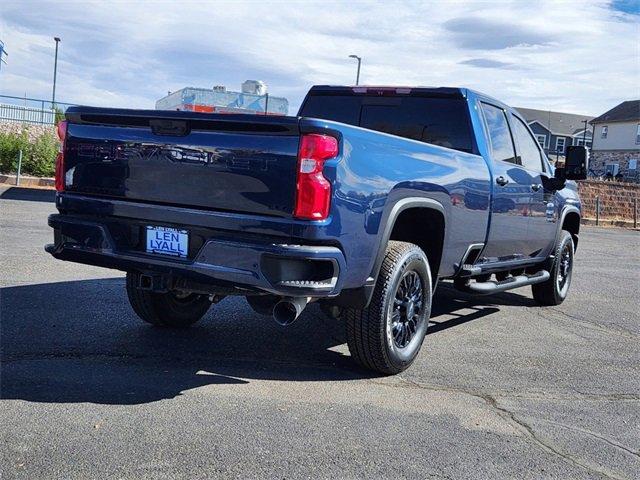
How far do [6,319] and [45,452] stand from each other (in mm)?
2524

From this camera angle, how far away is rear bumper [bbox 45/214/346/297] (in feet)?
12.6

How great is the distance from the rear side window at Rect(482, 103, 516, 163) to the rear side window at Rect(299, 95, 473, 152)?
1.17 feet

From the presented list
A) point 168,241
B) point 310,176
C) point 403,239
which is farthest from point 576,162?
point 168,241

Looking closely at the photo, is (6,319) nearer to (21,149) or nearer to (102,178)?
(102,178)

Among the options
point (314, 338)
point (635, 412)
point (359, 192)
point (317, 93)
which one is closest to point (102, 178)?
point (359, 192)

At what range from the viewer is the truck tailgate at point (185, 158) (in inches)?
153

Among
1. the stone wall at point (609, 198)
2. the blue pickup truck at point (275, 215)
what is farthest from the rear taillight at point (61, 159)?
the stone wall at point (609, 198)

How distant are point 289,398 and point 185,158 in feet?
5.05

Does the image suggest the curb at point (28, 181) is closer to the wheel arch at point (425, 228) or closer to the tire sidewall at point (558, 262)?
the tire sidewall at point (558, 262)

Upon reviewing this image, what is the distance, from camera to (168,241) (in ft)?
13.7

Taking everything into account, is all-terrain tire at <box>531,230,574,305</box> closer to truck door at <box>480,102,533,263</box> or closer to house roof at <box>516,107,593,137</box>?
truck door at <box>480,102,533,263</box>

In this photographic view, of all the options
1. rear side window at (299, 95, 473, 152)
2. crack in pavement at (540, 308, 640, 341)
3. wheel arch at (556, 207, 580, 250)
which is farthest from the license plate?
wheel arch at (556, 207, 580, 250)

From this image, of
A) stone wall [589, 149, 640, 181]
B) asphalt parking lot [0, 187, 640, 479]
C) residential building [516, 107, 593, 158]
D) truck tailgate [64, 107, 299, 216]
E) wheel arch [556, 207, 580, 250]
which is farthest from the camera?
residential building [516, 107, 593, 158]

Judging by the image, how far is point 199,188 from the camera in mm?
4078
